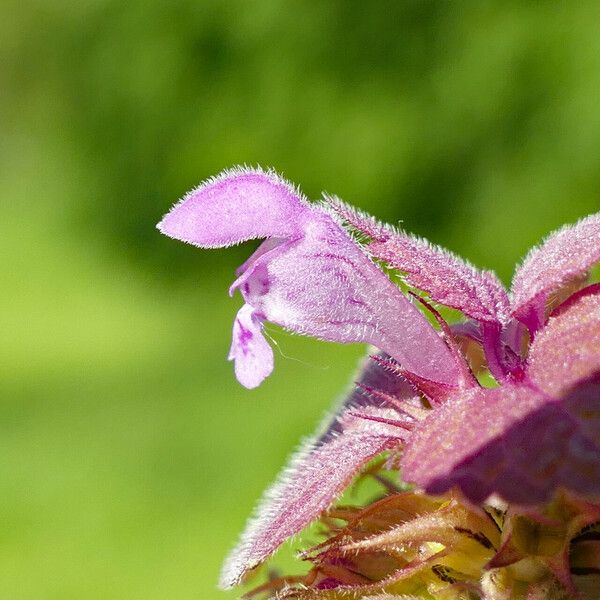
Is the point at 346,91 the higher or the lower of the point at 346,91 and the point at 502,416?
the higher

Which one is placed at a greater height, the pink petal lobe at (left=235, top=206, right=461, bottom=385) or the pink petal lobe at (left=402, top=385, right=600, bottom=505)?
the pink petal lobe at (left=235, top=206, right=461, bottom=385)

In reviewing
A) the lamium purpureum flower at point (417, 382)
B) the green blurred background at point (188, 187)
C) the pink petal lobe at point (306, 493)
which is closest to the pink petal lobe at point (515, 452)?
the lamium purpureum flower at point (417, 382)

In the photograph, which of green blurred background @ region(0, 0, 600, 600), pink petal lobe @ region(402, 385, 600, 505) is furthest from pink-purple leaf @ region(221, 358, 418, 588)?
green blurred background @ region(0, 0, 600, 600)

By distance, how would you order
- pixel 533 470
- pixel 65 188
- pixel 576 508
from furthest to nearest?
pixel 65 188, pixel 576 508, pixel 533 470

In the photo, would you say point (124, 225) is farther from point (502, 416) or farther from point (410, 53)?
point (502, 416)

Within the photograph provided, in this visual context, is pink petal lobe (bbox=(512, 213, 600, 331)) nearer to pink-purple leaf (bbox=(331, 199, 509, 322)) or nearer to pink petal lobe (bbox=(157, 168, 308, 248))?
pink-purple leaf (bbox=(331, 199, 509, 322))

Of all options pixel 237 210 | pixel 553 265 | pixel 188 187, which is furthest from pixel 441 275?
pixel 188 187

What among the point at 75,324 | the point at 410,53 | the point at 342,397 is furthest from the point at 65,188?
the point at 342,397
